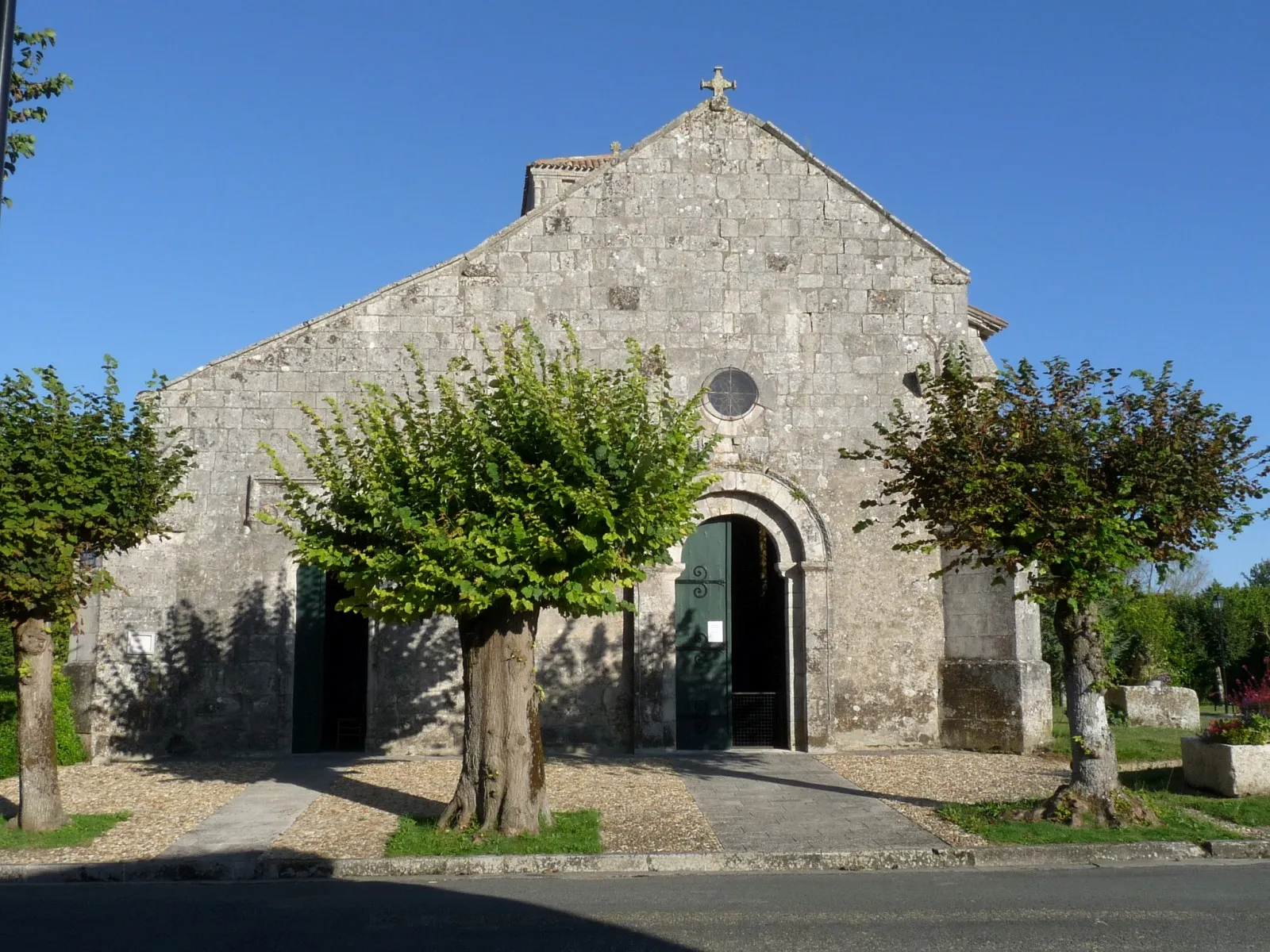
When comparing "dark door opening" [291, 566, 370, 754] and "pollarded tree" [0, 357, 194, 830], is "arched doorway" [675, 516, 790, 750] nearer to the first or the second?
"dark door opening" [291, 566, 370, 754]

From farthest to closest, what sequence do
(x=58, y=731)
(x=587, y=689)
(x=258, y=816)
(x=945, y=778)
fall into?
(x=587, y=689) → (x=58, y=731) → (x=945, y=778) → (x=258, y=816)

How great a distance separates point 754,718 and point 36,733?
8.45 metres

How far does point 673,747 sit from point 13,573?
769 centimetres

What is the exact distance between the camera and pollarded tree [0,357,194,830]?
358 inches

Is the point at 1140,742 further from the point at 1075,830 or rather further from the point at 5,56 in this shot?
the point at 5,56

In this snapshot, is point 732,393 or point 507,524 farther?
point 732,393

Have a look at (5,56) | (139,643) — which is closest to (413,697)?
(139,643)

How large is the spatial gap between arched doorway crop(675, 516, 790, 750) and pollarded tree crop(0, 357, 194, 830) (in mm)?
6781

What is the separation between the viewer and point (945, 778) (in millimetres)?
11664

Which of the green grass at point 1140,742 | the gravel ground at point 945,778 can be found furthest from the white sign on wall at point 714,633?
the green grass at point 1140,742

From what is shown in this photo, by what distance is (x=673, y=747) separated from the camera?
535 inches

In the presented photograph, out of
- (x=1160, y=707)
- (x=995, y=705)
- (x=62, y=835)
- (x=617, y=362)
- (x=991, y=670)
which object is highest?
(x=617, y=362)

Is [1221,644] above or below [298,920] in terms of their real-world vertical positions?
above

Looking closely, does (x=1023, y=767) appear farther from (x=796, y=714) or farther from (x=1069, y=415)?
(x=1069, y=415)
